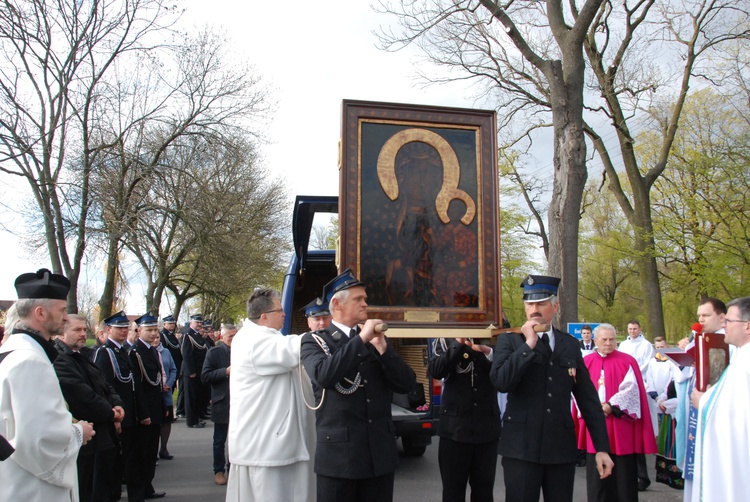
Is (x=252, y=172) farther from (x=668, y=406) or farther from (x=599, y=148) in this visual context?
(x=668, y=406)

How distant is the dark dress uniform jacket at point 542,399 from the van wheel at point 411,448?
5167mm

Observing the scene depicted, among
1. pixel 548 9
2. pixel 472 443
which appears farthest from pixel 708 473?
pixel 548 9

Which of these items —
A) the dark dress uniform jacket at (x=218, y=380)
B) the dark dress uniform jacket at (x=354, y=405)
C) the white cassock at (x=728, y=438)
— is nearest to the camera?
the white cassock at (x=728, y=438)

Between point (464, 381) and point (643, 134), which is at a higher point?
point (643, 134)

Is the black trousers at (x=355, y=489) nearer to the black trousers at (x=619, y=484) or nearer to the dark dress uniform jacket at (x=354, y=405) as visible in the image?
the dark dress uniform jacket at (x=354, y=405)

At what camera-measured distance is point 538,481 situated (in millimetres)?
4109

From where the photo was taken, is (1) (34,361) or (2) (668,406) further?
(2) (668,406)

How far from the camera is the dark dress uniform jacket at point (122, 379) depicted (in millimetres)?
7238

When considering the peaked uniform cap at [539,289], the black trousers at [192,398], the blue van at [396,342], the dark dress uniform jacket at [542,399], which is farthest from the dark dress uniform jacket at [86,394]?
the black trousers at [192,398]

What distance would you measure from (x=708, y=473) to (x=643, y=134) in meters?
24.5

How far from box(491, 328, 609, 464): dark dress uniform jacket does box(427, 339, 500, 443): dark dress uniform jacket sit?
856 millimetres

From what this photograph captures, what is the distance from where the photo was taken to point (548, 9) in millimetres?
12031

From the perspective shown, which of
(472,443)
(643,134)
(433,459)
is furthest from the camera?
(643,134)

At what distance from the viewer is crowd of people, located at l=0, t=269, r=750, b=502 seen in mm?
3582
